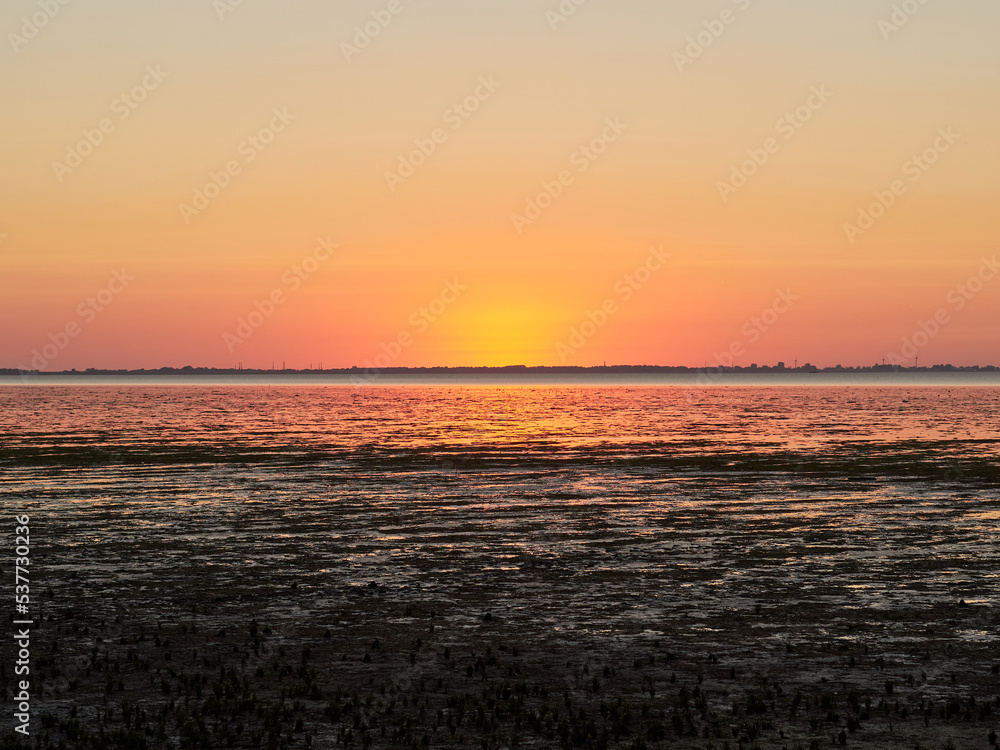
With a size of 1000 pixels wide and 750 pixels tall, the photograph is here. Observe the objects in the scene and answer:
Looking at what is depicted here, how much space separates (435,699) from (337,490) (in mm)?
23678

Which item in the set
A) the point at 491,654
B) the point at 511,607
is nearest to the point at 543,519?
the point at 511,607

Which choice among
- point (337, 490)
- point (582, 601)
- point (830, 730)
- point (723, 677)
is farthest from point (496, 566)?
point (337, 490)

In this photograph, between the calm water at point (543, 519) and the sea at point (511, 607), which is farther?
the calm water at point (543, 519)

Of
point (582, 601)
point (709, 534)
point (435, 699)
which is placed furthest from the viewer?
point (709, 534)

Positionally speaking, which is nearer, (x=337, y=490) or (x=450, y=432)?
(x=337, y=490)

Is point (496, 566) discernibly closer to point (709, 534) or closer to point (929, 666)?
point (709, 534)

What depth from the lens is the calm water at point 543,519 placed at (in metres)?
19.6

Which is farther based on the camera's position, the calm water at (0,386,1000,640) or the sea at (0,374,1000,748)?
the calm water at (0,386,1000,640)

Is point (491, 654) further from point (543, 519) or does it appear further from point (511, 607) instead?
point (543, 519)

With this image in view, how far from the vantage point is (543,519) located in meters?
28.9

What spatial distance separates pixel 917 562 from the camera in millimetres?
21812

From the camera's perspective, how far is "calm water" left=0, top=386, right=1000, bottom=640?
1962cm

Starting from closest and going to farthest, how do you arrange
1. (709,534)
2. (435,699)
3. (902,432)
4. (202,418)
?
1. (435,699)
2. (709,534)
3. (902,432)
4. (202,418)

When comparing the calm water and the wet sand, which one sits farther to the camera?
the calm water
